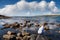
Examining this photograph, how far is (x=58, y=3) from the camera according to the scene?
4.29 meters

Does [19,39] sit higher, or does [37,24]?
[37,24]

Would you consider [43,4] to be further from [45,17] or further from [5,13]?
[5,13]

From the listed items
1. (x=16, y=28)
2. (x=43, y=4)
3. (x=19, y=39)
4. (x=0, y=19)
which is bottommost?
(x=19, y=39)

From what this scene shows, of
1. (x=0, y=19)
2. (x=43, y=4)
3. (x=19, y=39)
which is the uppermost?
(x=43, y=4)

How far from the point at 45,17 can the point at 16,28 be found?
1.03 meters

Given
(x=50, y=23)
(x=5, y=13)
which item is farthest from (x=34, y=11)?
(x=5, y=13)

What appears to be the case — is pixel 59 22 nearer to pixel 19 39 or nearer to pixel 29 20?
pixel 29 20

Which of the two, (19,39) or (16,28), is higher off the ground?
(16,28)

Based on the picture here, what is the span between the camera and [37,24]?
167 inches

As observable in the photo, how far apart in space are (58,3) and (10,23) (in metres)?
1.74

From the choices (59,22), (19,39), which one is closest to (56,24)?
(59,22)

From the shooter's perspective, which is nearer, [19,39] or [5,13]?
[19,39]

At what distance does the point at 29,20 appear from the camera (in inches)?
168

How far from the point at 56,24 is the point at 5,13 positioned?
1.76 m
